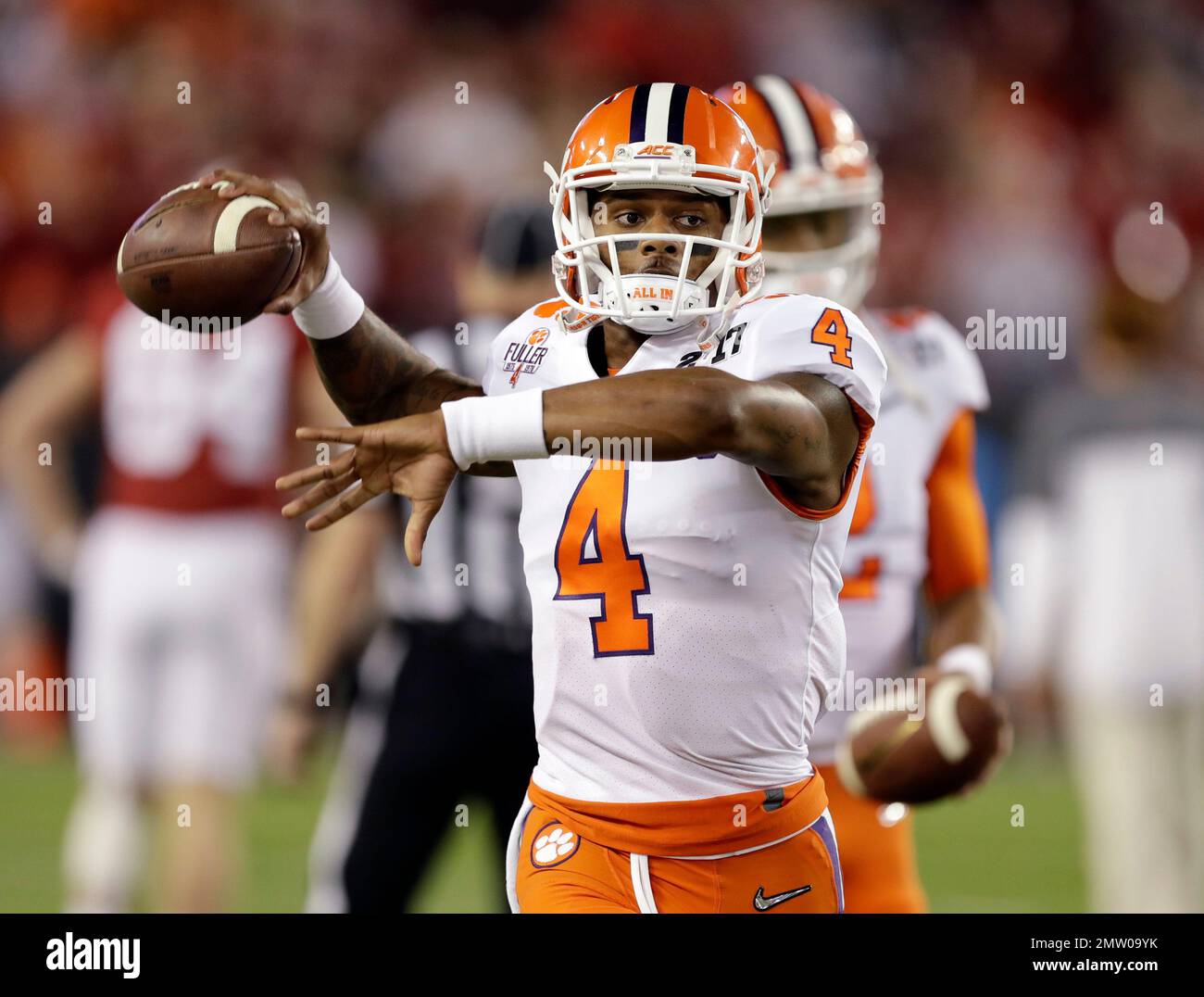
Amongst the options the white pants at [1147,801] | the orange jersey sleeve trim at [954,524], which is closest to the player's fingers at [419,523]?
the orange jersey sleeve trim at [954,524]

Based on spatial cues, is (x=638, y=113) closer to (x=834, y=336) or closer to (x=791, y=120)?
(x=834, y=336)

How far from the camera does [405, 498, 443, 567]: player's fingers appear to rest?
98.2 inches

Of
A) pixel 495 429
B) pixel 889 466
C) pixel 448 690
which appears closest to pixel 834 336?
pixel 495 429

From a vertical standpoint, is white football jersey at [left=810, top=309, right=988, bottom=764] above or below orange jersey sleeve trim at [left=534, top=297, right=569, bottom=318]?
below

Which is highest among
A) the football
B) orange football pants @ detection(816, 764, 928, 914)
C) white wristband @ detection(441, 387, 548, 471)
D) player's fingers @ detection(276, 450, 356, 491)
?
white wristband @ detection(441, 387, 548, 471)

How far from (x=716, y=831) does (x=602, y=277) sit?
857 mm

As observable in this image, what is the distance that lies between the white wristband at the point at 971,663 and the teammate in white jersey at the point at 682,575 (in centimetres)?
71

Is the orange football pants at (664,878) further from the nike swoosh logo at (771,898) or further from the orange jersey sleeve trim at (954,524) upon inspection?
Result: the orange jersey sleeve trim at (954,524)

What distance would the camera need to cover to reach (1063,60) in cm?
1123

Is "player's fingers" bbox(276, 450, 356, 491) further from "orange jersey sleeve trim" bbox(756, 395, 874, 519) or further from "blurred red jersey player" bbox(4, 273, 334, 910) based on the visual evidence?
"blurred red jersey player" bbox(4, 273, 334, 910)

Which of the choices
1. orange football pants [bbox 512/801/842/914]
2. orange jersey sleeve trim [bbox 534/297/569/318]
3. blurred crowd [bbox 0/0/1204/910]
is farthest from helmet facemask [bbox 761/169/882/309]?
blurred crowd [bbox 0/0/1204/910]

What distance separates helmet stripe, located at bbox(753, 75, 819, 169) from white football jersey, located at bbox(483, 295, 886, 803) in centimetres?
109

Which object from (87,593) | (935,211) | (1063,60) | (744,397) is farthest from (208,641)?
(1063,60)

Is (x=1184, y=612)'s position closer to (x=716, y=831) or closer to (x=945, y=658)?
(x=945, y=658)
